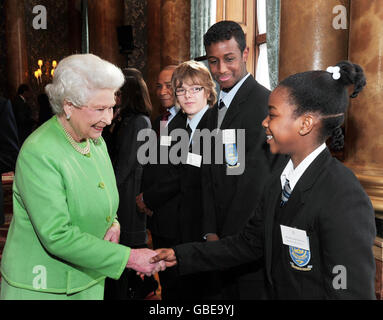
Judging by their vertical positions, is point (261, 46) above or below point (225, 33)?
above

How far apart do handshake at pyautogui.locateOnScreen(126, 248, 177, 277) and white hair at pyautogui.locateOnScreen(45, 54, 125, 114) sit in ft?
2.36

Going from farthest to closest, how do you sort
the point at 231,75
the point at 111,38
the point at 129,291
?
the point at 111,38, the point at 129,291, the point at 231,75

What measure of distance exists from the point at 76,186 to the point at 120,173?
5.86ft

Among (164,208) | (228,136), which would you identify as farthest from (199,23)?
(228,136)

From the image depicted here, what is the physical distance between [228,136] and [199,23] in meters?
5.25

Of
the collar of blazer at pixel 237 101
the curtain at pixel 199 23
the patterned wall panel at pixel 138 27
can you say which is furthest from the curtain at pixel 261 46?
the patterned wall panel at pixel 138 27

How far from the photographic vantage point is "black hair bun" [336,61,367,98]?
1.39 meters

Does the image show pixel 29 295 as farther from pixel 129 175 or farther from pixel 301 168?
pixel 129 175

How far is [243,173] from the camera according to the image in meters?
2.15

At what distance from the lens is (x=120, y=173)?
330 cm

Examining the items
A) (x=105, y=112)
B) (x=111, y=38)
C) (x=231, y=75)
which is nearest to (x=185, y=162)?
(x=231, y=75)

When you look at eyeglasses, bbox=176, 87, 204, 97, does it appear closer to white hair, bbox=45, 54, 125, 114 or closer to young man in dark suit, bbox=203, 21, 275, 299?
young man in dark suit, bbox=203, 21, 275, 299
